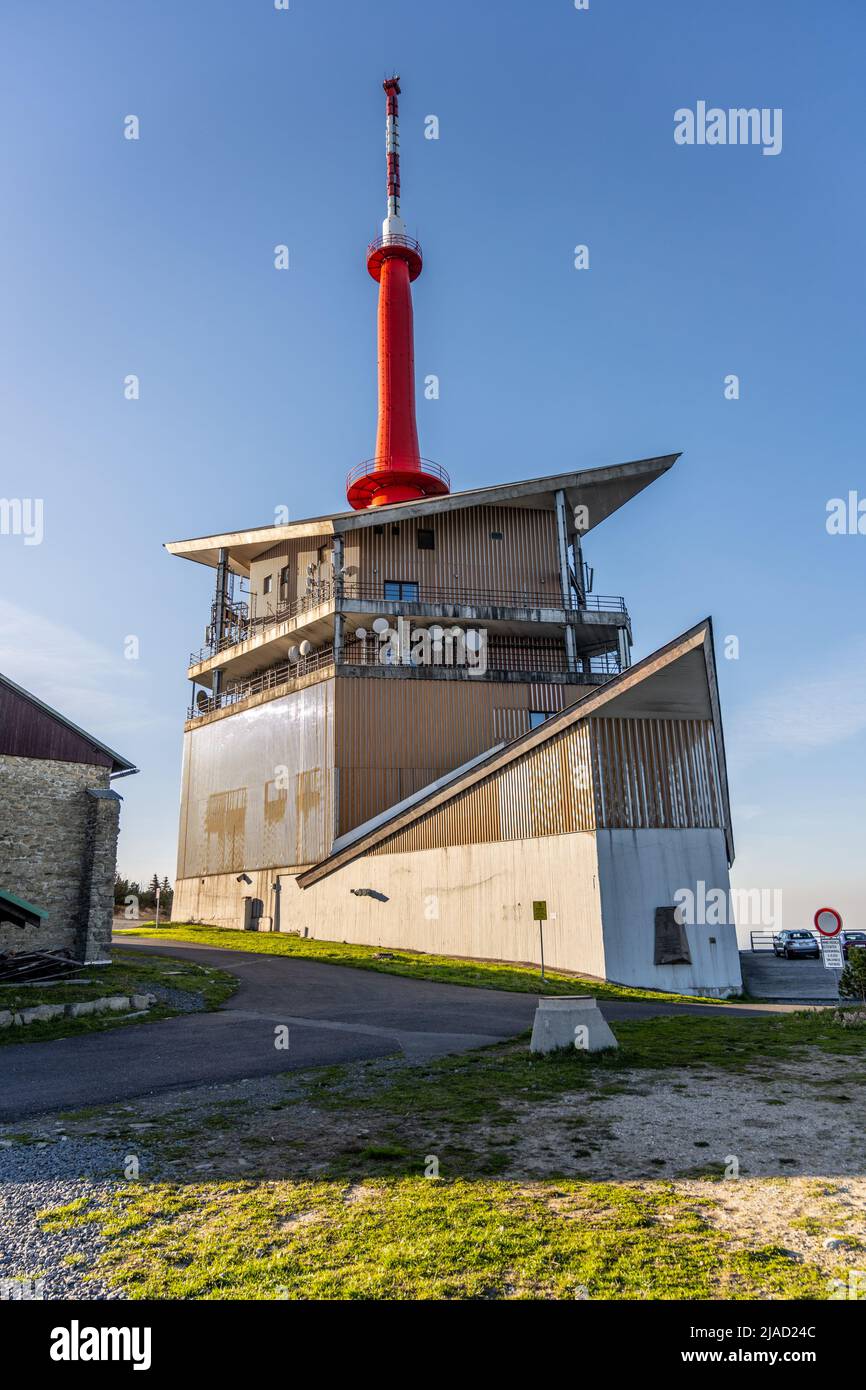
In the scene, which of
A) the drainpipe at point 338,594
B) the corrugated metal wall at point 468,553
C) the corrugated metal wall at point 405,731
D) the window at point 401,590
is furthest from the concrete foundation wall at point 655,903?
the corrugated metal wall at point 468,553

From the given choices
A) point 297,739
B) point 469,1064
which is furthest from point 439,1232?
point 297,739

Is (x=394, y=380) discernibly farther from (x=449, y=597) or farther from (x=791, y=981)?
(x=791, y=981)

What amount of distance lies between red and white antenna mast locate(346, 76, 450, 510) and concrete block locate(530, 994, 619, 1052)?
37.6 m

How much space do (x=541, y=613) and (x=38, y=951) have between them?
2643 centimetres

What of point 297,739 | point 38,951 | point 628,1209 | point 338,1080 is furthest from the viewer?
point 297,739

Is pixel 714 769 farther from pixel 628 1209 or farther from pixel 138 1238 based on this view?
pixel 138 1238

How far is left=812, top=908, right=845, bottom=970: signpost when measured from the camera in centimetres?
1506

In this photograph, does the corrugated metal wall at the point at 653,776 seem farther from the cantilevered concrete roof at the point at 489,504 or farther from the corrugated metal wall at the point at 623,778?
the cantilevered concrete roof at the point at 489,504

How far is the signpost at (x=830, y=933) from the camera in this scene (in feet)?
49.4

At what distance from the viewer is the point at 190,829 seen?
4419 centimetres

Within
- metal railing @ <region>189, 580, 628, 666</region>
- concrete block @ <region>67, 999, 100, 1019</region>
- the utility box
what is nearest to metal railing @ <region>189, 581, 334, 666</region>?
metal railing @ <region>189, 580, 628, 666</region>

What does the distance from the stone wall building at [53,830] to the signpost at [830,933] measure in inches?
690

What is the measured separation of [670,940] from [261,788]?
23.9 m

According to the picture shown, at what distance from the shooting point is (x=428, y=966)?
22.0 meters
